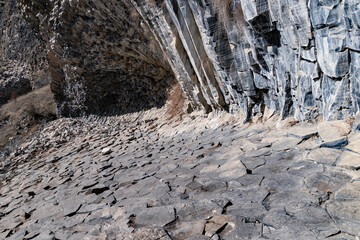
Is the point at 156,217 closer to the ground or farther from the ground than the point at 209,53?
closer to the ground

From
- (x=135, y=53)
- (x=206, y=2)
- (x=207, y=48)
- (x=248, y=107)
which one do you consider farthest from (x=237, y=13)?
(x=135, y=53)

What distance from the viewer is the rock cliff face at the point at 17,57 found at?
75.0 feet

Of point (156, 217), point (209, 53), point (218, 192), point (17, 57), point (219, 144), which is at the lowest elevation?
point (219, 144)

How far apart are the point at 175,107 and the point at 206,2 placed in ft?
21.6

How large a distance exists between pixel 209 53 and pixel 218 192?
4.66 m

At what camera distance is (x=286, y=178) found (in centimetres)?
339

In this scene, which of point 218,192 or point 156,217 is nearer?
point 156,217

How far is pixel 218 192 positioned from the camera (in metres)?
3.68

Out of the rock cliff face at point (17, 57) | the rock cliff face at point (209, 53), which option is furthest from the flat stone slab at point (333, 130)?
the rock cliff face at point (17, 57)

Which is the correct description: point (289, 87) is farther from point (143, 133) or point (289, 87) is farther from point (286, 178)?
point (143, 133)

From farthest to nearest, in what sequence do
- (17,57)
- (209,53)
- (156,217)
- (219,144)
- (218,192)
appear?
(17,57)
(209,53)
(219,144)
(218,192)
(156,217)

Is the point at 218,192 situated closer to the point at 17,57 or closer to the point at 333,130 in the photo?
the point at 333,130

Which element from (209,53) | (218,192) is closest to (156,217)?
(218,192)

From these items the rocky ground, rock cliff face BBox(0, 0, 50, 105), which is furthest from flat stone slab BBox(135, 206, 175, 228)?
rock cliff face BBox(0, 0, 50, 105)
